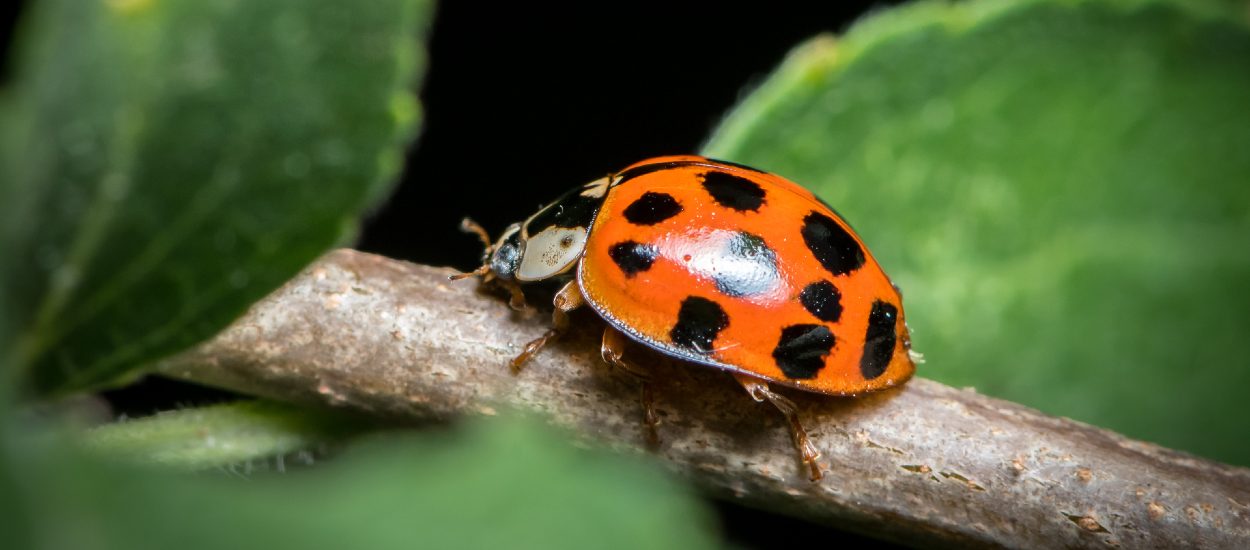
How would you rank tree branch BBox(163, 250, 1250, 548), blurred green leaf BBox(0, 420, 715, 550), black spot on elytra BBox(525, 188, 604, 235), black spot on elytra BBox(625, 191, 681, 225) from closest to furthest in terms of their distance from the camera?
blurred green leaf BBox(0, 420, 715, 550), tree branch BBox(163, 250, 1250, 548), black spot on elytra BBox(625, 191, 681, 225), black spot on elytra BBox(525, 188, 604, 235)

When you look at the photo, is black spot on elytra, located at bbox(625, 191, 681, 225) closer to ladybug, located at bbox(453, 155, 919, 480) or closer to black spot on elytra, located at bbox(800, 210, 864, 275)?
ladybug, located at bbox(453, 155, 919, 480)

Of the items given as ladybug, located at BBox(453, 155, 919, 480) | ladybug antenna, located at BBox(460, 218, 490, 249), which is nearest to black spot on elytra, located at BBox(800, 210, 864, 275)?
ladybug, located at BBox(453, 155, 919, 480)

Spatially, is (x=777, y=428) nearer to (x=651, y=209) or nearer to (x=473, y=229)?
(x=651, y=209)

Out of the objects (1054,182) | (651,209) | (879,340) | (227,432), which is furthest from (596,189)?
(1054,182)

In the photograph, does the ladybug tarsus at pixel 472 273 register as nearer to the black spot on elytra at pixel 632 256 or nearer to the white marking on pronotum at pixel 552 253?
the white marking on pronotum at pixel 552 253

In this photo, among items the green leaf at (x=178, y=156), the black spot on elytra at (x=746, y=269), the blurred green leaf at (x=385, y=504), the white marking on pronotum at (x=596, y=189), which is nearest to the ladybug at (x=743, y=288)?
the black spot on elytra at (x=746, y=269)

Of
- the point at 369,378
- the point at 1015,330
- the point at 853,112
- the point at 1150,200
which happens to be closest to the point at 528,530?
the point at 369,378
